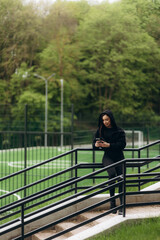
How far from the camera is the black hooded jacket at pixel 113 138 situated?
5930 mm

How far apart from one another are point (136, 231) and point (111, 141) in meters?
1.43

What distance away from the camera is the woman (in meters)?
5.92

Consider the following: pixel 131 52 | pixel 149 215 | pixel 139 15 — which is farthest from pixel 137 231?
pixel 131 52

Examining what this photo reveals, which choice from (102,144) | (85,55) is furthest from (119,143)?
(85,55)

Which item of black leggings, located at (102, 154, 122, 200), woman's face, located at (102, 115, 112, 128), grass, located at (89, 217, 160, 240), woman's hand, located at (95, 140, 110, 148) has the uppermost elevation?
woman's face, located at (102, 115, 112, 128)

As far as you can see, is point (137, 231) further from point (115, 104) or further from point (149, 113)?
point (115, 104)

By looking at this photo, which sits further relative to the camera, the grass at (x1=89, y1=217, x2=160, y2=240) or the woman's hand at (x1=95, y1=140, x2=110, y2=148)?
the woman's hand at (x1=95, y1=140, x2=110, y2=148)

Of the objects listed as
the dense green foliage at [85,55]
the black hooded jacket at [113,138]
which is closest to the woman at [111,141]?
the black hooded jacket at [113,138]

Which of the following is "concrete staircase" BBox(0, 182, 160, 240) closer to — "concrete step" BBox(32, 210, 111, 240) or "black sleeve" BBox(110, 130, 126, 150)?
"concrete step" BBox(32, 210, 111, 240)

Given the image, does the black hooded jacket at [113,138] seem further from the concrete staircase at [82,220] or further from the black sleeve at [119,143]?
the concrete staircase at [82,220]

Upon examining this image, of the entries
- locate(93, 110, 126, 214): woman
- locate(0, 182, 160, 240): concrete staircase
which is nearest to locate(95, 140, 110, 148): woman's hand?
locate(93, 110, 126, 214): woman

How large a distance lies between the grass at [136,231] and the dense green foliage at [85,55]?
8.56 metres

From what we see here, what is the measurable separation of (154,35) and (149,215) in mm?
8969

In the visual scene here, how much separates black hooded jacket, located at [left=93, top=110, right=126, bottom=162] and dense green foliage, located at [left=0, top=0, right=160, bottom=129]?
7443mm
